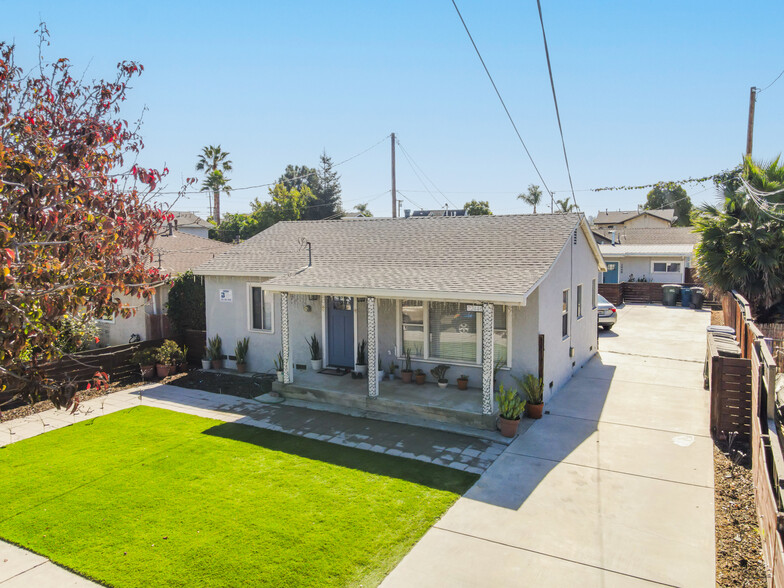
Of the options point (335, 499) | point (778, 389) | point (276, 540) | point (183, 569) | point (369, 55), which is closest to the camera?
point (183, 569)

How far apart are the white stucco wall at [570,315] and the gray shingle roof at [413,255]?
0.74 metres

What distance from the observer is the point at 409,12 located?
8625mm

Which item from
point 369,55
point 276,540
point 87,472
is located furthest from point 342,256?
point 276,540

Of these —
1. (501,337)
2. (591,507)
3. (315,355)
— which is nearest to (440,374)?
(501,337)

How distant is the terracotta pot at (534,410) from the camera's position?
10406mm

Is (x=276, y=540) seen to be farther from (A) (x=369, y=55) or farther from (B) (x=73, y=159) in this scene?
(A) (x=369, y=55)

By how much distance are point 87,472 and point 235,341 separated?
22.4 feet

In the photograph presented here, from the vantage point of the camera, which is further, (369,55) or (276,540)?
(369,55)

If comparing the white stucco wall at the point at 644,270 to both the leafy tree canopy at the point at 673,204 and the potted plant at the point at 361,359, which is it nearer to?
the potted plant at the point at 361,359

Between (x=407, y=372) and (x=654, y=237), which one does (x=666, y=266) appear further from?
(x=407, y=372)

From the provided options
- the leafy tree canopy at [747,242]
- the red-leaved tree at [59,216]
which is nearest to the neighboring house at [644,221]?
the leafy tree canopy at [747,242]

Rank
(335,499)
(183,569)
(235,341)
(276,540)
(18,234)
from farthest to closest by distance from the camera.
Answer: (235,341)
(335,499)
(276,540)
(183,569)
(18,234)

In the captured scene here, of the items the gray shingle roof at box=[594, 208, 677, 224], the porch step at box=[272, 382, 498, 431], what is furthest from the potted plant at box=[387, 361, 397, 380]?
the gray shingle roof at box=[594, 208, 677, 224]

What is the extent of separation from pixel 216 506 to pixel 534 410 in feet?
20.6
